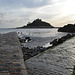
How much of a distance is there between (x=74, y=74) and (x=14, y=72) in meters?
1.81

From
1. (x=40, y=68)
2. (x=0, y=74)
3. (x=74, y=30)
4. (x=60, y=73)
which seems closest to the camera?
(x=0, y=74)

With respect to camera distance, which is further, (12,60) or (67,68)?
(12,60)

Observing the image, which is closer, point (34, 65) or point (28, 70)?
point (28, 70)

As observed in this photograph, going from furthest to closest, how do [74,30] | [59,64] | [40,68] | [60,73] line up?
1. [74,30]
2. [59,64]
3. [40,68]
4. [60,73]

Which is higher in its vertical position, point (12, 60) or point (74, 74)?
point (12, 60)

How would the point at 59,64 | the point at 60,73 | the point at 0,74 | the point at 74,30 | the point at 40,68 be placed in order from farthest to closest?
the point at 74,30, the point at 59,64, the point at 40,68, the point at 60,73, the point at 0,74

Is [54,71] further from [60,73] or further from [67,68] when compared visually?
[67,68]

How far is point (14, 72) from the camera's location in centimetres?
380

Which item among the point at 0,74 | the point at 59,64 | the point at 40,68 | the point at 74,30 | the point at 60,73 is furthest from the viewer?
the point at 74,30

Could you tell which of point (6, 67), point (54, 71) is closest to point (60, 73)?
point (54, 71)

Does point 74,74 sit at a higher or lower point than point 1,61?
lower

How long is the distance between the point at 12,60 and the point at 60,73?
72.2 inches

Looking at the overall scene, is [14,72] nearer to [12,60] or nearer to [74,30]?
[12,60]

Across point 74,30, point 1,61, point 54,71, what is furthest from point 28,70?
point 74,30
